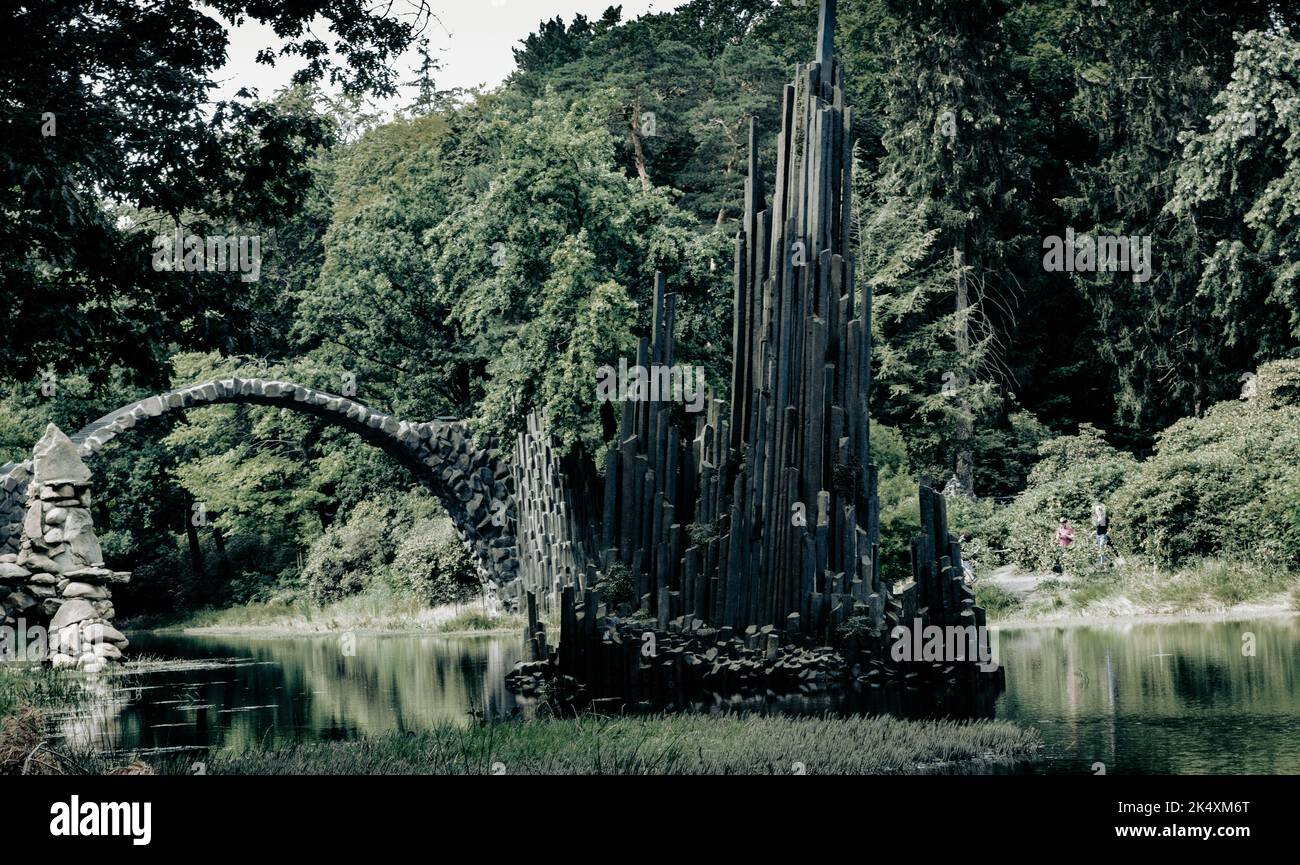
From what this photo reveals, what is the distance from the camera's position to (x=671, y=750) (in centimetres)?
1016

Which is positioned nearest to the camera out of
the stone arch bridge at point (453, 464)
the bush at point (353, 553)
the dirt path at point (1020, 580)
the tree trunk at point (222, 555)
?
the dirt path at point (1020, 580)

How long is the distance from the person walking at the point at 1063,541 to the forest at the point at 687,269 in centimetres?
27

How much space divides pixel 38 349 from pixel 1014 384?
2878 cm

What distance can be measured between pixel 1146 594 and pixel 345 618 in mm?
16839

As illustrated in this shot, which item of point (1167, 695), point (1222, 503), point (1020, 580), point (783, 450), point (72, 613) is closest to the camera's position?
point (1167, 695)

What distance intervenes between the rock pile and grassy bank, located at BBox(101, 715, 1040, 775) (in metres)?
11.1

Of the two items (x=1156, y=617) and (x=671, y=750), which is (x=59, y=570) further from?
(x=1156, y=617)

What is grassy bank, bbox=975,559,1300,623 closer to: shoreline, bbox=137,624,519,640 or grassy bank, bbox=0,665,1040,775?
shoreline, bbox=137,624,519,640

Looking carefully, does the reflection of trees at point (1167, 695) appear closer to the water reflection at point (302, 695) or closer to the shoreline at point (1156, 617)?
the shoreline at point (1156, 617)

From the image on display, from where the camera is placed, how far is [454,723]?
13.1 metres

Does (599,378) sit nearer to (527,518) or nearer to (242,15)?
(527,518)

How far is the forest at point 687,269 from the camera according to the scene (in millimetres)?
15375

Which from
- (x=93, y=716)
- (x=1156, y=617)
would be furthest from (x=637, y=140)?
(x=93, y=716)

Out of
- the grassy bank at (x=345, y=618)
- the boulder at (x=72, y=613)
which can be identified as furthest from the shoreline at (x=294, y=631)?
the boulder at (x=72, y=613)
